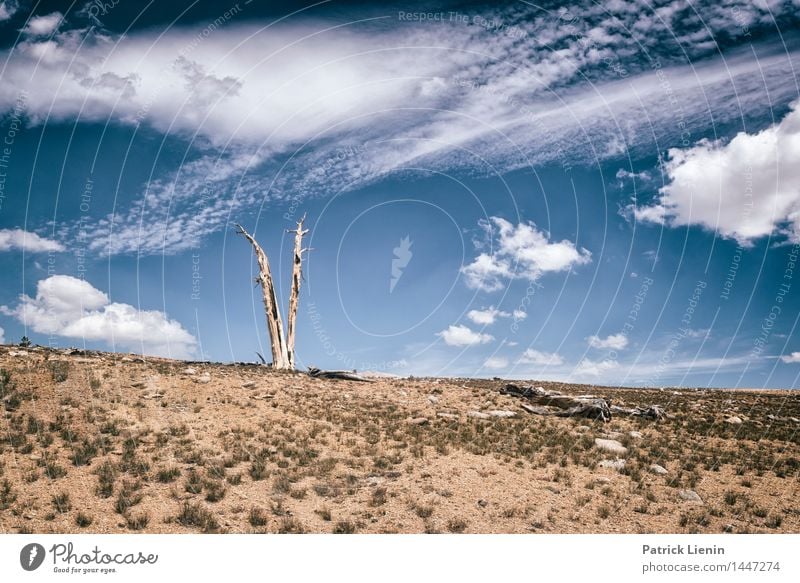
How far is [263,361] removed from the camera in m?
38.5

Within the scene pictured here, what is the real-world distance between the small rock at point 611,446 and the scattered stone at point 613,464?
4.64ft

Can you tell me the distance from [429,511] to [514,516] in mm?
2102

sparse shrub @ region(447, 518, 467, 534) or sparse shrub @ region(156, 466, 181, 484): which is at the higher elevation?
sparse shrub @ region(156, 466, 181, 484)

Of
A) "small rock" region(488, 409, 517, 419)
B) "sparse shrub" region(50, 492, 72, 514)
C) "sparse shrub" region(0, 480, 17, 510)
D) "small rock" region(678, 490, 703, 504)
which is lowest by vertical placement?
"small rock" region(678, 490, 703, 504)

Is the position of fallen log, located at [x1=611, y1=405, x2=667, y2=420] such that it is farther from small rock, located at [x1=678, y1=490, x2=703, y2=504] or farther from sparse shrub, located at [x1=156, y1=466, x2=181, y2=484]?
sparse shrub, located at [x1=156, y1=466, x2=181, y2=484]

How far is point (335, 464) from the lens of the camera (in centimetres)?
1480

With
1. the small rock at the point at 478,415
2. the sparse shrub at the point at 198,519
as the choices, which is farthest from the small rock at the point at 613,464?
the sparse shrub at the point at 198,519

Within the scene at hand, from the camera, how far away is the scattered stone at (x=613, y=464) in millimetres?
15641

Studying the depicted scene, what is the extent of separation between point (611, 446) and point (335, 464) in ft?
35.2

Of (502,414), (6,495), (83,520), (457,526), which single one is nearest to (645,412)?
(502,414)

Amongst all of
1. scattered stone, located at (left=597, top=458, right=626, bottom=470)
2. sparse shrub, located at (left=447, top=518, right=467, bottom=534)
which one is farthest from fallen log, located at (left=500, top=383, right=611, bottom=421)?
sparse shrub, located at (left=447, top=518, right=467, bottom=534)

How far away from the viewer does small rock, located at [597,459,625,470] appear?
1564cm

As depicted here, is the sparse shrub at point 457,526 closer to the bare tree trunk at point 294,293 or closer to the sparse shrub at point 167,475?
the sparse shrub at point 167,475
